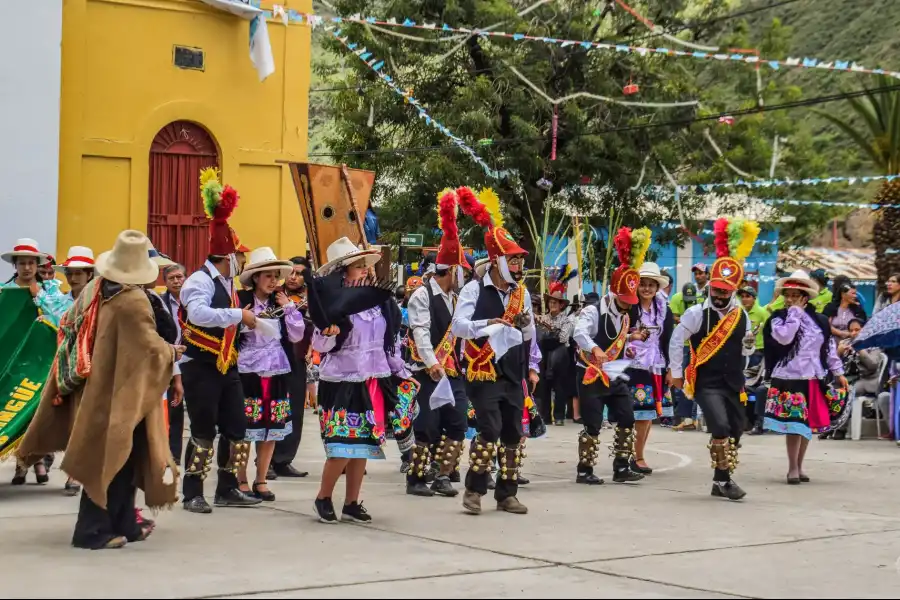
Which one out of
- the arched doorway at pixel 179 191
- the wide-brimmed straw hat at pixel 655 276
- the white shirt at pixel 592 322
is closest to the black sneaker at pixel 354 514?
the white shirt at pixel 592 322

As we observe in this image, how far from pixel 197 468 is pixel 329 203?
485 cm

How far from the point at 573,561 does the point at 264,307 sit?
12.3 ft

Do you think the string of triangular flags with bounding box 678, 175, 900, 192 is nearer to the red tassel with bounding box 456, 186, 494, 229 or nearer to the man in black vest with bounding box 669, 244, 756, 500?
the man in black vest with bounding box 669, 244, 756, 500

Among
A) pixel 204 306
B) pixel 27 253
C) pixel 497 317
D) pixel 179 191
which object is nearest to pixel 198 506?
pixel 204 306

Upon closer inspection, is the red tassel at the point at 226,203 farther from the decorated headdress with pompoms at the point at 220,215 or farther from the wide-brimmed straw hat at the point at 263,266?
the wide-brimmed straw hat at the point at 263,266

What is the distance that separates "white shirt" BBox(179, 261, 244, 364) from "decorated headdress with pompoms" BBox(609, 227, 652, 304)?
4040mm

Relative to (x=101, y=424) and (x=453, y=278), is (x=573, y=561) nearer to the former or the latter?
(x=101, y=424)

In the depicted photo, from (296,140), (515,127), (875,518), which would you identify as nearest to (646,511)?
(875,518)

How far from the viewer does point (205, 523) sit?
9.47 m

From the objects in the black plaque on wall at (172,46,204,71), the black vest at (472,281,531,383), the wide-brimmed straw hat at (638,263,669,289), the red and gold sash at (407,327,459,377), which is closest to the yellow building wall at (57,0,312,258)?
the black plaque on wall at (172,46,204,71)

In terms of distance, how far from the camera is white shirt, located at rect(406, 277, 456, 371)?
10836 mm

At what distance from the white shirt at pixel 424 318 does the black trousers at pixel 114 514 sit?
9.62 ft

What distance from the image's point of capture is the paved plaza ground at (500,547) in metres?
7.21

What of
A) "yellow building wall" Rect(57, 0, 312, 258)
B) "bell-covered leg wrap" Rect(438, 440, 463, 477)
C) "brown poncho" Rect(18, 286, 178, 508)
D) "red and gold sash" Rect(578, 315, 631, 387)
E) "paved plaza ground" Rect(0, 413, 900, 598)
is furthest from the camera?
"yellow building wall" Rect(57, 0, 312, 258)
